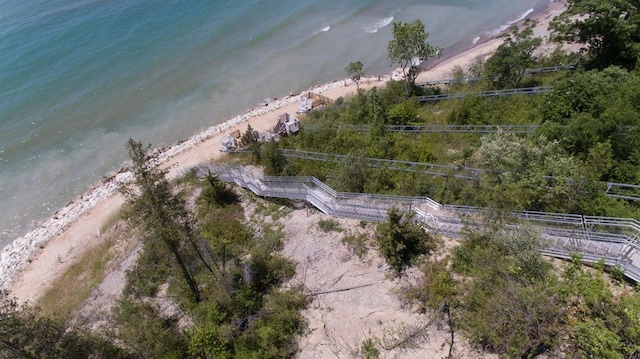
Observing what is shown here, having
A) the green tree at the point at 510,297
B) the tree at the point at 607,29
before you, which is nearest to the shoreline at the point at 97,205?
the tree at the point at 607,29

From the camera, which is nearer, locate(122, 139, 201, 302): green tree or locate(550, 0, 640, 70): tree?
locate(122, 139, 201, 302): green tree

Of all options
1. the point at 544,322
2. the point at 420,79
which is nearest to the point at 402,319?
the point at 544,322

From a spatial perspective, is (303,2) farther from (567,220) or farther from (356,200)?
(567,220)

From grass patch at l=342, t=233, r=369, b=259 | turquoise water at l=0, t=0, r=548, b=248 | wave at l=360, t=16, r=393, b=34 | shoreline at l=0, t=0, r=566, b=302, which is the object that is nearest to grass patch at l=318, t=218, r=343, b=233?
grass patch at l=342, t=233, r=369, b=259

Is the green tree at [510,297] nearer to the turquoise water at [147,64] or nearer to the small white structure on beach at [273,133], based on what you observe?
the small white structure on beach at [273,133]

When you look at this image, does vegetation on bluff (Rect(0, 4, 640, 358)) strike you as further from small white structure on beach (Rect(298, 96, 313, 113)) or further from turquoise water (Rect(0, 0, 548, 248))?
turquoise water (Rect(0, 0, 548, 248))

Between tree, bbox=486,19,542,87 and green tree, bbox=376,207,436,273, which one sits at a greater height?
tree, bbox=486,19,542,87

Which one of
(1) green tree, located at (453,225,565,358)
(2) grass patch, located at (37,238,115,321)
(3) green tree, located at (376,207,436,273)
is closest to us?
(1) green tree, located at (453,225,565,358)
